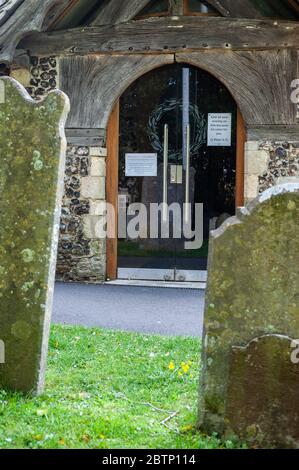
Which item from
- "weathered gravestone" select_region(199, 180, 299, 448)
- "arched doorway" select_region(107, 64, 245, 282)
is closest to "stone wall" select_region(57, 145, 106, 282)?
"arched doorway" select_region(107, 64, 245, 282)

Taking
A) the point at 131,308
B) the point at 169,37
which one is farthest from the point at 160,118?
the point at 131,308

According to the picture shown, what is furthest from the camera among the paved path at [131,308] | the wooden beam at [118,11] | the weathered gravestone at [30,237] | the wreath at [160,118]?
the wreath at [160,118]

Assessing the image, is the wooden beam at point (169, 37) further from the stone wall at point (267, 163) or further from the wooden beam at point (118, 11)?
the stone wall at point (267, 163)

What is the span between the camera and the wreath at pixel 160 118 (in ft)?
33.7

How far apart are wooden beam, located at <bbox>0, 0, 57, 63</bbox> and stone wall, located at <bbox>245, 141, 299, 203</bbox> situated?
3.26 m

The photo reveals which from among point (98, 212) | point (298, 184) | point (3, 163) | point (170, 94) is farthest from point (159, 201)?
point (298, 184)

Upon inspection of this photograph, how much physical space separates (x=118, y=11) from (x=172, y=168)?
2.33 m

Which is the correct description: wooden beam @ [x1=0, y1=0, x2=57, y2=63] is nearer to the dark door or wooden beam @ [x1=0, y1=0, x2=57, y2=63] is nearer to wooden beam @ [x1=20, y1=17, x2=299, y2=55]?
wooden beam @ [x1=20, y1=17, x2=299, y2=55]

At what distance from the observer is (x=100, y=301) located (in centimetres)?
896

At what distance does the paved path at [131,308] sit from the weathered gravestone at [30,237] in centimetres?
267

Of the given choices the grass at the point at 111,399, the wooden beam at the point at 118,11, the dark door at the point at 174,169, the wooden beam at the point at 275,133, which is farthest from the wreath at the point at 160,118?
the grass at the point at 111,399

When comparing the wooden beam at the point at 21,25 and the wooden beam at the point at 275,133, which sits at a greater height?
the wooden beam at the point at 21,25

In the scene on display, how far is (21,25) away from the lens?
966 cm
